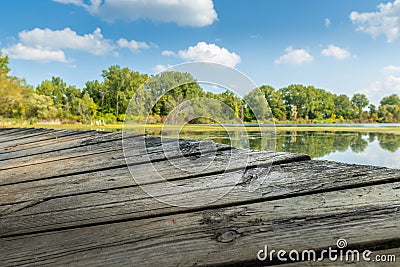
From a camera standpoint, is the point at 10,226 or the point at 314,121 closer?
the point at 10,226

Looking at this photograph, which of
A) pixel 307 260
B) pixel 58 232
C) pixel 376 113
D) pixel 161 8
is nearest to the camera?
pixel 307 260

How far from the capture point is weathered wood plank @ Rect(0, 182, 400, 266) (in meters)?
0.34

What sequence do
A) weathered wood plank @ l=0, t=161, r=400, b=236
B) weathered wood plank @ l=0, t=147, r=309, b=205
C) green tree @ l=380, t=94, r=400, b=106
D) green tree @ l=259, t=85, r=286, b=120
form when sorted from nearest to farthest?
weathered wood plank @ l=0, t=161, r=400, b=236 → weathered wood plank @ l=0, t=147, r=309, b=205 → green tree @ l=259, t=85, r=286, b=120 → green tree @ l=380, t=94, r=400, b=106

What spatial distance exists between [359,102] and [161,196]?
1653cm

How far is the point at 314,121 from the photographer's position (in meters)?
13.5

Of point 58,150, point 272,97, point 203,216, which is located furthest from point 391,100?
point 203,216

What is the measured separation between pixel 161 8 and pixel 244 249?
3821 cm

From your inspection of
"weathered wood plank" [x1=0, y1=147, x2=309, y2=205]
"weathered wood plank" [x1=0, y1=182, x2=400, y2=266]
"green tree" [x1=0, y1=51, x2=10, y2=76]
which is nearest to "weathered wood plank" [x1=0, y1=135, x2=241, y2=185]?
"weathered wood plank" [x1=0, y1=147, x2=309, y2=205]

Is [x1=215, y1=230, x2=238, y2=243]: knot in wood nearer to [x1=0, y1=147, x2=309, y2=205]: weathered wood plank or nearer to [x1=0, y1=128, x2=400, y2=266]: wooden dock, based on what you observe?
[x1=0, y1=128, x2=400, y2=266]: wooden dock

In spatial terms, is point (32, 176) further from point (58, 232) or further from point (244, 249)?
point (244, 249)

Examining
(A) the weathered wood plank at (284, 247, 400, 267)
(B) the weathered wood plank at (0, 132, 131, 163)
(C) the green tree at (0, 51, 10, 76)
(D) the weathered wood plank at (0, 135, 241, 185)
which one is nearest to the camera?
(A) the weathered wood plank at (284, 247, 400, 267)

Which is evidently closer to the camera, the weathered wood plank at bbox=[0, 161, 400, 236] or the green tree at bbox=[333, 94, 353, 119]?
the weathered wood plank at bbox=[0, 161, 400, 236]

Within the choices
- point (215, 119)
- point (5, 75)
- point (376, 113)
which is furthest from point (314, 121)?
point (5, 75)

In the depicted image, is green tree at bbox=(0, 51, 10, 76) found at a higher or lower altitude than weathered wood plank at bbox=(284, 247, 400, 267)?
higher
